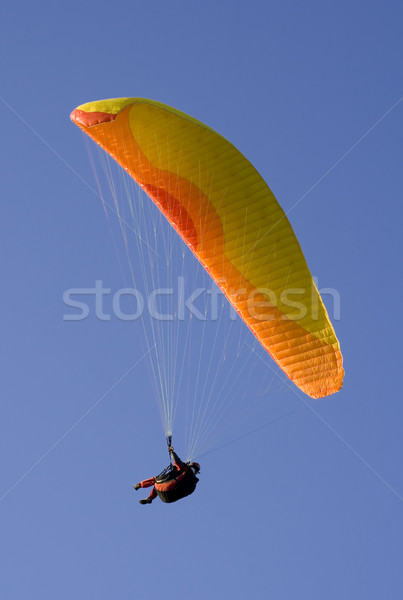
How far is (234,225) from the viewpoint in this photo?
1883 centimetres

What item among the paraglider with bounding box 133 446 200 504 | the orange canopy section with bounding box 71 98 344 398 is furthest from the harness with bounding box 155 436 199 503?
the orange canopy section with bounding box 71 98 344 398

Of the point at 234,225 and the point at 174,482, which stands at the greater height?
the point at 234,225

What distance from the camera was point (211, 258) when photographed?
63.0 ft

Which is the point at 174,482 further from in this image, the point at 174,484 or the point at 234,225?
the point at 234,225

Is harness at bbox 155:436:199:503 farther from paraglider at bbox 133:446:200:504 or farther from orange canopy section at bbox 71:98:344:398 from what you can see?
orange canopy section at bbox 71:98:344:398

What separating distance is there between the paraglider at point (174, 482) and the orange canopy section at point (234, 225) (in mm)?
2720

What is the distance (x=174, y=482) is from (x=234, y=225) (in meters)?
4.26

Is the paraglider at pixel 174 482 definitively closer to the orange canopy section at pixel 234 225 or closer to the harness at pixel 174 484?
the harness at pixel 174 484

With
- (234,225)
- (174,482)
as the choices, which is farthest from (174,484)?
(234,225)

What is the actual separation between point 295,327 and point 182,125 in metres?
3.83

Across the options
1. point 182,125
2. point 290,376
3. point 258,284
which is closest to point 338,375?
point 290,376

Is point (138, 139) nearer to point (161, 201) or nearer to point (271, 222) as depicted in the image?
point (161, 201)

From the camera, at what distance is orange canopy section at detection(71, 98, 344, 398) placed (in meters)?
18.5

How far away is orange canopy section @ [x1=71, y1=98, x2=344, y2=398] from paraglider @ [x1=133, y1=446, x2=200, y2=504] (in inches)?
107
